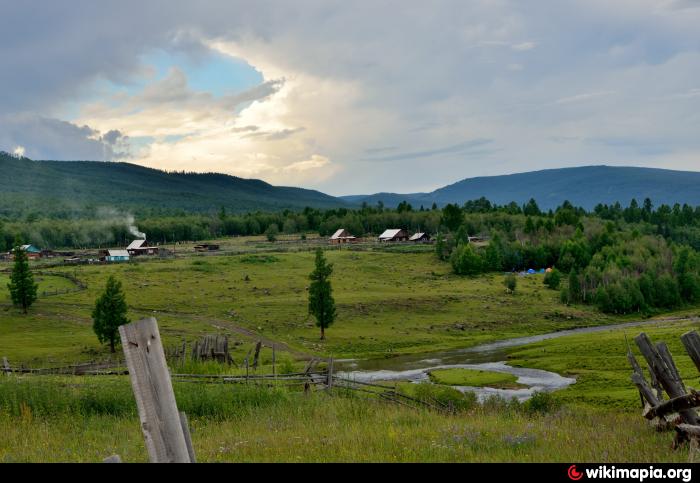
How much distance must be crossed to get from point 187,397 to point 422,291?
335ft

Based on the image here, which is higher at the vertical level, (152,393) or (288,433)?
(152,393)

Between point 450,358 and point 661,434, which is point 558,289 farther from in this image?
point 661,434

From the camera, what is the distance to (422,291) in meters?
123

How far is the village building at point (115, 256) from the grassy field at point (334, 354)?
1449 cm

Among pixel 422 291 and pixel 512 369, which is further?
pixel 422 291

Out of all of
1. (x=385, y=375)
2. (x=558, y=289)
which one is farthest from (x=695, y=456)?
(x=558, y=289)

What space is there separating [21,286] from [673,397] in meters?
93.1

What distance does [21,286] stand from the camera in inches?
3521

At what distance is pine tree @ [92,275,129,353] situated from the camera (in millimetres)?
72188

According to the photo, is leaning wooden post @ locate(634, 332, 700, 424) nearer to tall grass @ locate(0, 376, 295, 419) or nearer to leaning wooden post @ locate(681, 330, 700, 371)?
leaning wooden post @ locate(681, 330, 700, 371)

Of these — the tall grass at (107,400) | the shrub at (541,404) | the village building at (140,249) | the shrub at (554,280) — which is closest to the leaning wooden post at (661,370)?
the tall grass at (107,400)

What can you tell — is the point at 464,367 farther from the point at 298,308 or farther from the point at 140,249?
the point at 140,249
